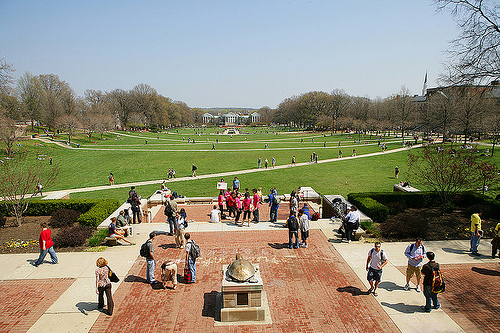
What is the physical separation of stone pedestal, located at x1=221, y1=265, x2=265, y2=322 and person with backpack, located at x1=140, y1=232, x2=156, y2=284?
2.56 m

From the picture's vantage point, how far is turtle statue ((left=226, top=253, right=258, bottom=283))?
707cm

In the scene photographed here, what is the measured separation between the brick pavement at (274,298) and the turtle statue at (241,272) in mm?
1068

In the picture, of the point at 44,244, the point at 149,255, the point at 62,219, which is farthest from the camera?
the point at 62,219

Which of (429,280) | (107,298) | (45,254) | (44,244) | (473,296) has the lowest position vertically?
(473,296)

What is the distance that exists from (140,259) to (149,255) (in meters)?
2.42

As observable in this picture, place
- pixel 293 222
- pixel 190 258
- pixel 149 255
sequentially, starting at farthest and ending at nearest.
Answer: pixel 293 222 < pixel 190 258 < pixel 149 255

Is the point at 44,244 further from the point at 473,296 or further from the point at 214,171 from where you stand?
the point at 214,171

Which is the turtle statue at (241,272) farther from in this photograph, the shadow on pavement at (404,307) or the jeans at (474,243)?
the jeans at (474,243)

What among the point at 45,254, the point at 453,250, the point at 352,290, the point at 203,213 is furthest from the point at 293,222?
the point at 45,254

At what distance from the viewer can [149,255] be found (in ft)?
28.1

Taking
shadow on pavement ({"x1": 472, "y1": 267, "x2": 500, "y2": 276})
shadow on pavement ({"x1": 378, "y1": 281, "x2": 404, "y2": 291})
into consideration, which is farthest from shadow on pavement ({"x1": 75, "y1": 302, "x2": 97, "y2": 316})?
shadow on pavement ({"x1": 472, "y1": 267, "x2": 500, "y2": 276})

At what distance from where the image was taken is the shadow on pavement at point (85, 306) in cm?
773

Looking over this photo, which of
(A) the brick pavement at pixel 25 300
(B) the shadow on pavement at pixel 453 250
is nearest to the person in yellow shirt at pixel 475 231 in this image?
(B) the shadow on pavement at pixel 453 250

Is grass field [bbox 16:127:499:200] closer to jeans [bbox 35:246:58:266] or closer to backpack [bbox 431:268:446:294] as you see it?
jeans [bbox 35:246:58:266]
